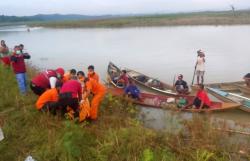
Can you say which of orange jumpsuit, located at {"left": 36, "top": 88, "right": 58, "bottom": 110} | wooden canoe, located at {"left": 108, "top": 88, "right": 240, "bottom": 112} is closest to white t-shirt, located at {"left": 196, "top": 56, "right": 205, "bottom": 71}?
wooden canoe, located at {"left": 108, "top": 88, "right": 240, "bottom": 112}

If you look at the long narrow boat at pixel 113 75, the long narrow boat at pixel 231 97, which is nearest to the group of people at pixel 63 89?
the long narrow boat at pixel 113 75

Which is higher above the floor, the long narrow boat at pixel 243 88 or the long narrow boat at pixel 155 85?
the long narrow boat at pixel 243 88

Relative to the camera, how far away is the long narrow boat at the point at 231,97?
11.3 m

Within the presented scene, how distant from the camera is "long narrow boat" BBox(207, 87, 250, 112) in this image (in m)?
11.3

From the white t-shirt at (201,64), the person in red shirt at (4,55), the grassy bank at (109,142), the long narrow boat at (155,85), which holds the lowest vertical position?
the long narrow boat at (155,85)

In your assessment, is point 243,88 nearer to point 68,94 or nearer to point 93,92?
point 93,92

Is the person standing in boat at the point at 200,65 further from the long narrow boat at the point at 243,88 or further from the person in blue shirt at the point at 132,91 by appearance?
the person in blue shirt at the point at 132,91

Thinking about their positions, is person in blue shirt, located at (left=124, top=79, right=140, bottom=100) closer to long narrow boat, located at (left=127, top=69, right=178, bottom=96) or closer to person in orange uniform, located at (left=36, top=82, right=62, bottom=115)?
long narrow boat, located at (left=127, top=69, right=178, bottom=96)

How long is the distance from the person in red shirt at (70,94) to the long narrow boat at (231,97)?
6.08m

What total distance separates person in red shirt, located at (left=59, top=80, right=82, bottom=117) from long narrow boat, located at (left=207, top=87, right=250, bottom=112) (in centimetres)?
608

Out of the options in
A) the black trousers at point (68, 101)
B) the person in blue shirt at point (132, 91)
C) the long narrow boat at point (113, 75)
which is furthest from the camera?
the long narrow boat at point (113, 75)

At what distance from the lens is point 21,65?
33.5ft

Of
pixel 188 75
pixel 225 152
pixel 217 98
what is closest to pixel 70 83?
pixel 225 152

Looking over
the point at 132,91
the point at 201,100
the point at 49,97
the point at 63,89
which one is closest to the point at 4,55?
the point at 132,91
